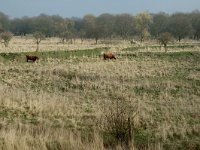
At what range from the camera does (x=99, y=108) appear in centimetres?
1744

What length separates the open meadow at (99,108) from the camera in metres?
11.0

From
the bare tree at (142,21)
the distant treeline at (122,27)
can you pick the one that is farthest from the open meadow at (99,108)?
the bare tree at (142,21)

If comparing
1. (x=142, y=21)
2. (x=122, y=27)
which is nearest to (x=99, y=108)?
(x=142, y=21)

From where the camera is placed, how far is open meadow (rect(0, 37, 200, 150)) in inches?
434

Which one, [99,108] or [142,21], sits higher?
[142,21]

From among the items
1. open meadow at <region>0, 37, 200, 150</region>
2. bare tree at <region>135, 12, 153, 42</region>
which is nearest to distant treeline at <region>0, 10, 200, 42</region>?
bare tree at <region>135, 12, 153, 42</region>

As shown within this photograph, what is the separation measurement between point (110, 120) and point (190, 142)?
2481mm

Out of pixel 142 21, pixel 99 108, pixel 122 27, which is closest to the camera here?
pixel 99 108

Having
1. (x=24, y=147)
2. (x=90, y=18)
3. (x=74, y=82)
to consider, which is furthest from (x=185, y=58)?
(x=90, y=18)

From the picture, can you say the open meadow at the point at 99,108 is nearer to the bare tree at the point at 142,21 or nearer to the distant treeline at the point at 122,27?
the distant treeline at the point at 122,27

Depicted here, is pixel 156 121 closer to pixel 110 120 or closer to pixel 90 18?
pixel 110 120

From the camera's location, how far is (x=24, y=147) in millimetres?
9625

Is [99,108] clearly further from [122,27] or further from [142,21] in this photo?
[122,27]

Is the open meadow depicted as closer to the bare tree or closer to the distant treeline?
the distant treeline
